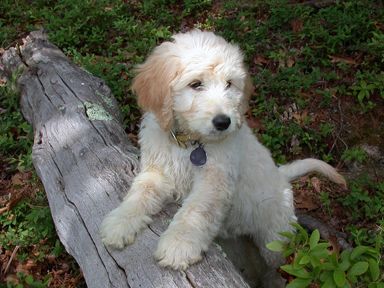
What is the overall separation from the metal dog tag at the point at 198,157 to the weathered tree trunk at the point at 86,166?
1.31 feet

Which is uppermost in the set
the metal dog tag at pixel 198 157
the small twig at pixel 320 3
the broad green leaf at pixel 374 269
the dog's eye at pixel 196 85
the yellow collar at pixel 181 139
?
the dog's eye at pixel 196 85

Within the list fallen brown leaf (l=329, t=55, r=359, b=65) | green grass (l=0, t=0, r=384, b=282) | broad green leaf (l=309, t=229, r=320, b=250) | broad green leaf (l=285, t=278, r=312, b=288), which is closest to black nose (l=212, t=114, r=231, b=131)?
broad green leaf (l=309, t=229, r=320, b=250)

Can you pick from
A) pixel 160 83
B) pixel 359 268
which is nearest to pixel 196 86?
pixel 160 83

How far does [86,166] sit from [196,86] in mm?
1273

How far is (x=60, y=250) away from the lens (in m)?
4.46

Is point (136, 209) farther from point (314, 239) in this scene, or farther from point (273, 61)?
point (273, 61)

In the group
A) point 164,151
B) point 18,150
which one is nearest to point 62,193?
point 164,151

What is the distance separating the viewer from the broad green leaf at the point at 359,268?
2643mm

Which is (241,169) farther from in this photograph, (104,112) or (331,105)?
(331,105)

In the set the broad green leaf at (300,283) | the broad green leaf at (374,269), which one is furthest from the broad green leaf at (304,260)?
the broad green leaf at (374,269)

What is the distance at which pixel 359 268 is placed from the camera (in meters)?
2.65

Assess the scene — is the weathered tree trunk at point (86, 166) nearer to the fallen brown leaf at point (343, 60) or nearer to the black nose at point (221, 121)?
the black nose at point (221, 121)

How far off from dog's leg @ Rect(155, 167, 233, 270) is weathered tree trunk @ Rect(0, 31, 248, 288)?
0.27 ft

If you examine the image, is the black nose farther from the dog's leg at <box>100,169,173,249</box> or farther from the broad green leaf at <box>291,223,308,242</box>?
the broad green leaf at <box>291,223,308,242</box>
